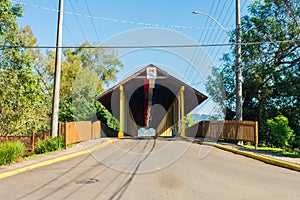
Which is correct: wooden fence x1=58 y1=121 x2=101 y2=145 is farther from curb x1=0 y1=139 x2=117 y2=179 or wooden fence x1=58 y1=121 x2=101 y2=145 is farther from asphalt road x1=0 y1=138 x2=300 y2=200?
asphalt road x1=0 y1=138 x2=300 y2=200

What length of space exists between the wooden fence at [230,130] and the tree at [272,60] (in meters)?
4.96

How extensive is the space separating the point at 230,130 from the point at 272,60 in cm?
877

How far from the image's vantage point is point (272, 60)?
23109 mm

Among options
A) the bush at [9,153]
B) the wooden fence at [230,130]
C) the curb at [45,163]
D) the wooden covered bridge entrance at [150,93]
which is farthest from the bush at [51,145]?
the wooden fence at [230,130]

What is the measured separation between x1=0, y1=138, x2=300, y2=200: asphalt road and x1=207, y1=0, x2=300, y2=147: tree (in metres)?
14.5

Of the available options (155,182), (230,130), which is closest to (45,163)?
(155,182)

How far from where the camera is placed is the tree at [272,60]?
2200cm

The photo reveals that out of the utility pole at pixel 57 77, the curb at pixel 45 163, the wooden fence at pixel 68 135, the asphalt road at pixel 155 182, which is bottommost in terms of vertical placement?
the curb at pixel 45 163

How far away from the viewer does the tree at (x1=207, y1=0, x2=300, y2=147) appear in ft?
72.2

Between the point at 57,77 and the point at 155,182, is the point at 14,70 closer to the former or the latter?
the point at 57,77

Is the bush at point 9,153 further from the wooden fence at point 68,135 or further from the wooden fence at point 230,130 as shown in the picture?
the wooden fence at point 230,130

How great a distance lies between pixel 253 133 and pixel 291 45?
9761 millimetres

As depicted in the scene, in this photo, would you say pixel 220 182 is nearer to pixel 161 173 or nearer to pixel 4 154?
pixel 161 173

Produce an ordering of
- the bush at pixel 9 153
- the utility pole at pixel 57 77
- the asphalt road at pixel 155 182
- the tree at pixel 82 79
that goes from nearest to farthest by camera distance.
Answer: the asphalt road at pixel 155 182, the bush at pixel 9 153, the utility pole at pixel 57 77, the tree at pixel 82 79
